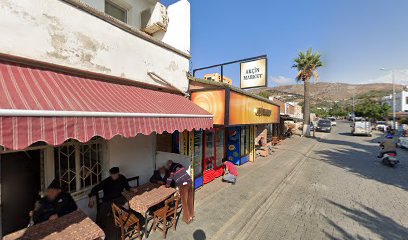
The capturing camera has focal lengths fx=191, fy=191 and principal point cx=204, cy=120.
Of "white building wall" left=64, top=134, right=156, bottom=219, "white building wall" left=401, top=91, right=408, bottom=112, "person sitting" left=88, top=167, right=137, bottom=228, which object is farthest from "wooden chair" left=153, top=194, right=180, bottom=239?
"white building wall" left=401, top=91, right=408, bottom=112

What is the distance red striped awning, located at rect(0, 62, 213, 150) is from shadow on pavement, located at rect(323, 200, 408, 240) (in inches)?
202

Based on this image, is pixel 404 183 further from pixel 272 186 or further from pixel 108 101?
pixel 108 101

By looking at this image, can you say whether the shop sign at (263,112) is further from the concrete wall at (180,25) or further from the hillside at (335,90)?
the hillside at (335,90)

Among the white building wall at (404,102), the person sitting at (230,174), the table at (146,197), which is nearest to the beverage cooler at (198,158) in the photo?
the person sitting at (230,174)

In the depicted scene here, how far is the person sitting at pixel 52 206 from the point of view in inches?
149

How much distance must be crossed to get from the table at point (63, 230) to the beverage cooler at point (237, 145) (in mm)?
8498

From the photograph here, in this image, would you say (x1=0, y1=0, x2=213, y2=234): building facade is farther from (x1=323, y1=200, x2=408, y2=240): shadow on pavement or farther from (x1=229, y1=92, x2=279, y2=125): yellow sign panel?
(x1=323, y1=200, x2=408, y2=240): shadow on pavement

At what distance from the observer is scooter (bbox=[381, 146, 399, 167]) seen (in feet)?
36.7

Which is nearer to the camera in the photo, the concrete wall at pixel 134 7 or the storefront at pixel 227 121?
the storefront at pixel 227 121

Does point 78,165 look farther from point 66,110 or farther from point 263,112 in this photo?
point 263,112

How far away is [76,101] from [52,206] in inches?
94.3

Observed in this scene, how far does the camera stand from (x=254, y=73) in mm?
9078

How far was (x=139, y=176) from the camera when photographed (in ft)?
20.2

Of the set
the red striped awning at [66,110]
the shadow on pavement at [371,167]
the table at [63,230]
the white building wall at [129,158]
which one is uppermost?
the red striped awning at [66,110]
